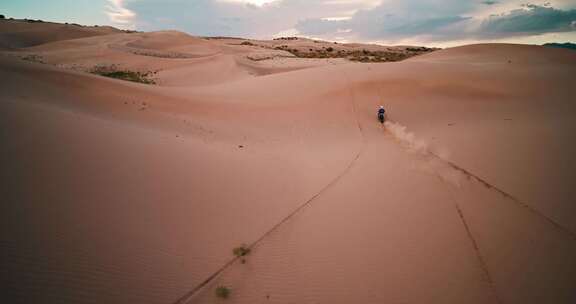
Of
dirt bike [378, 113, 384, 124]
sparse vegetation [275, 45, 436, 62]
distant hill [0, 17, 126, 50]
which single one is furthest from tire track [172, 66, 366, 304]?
distant hill [0, 17, 126, 50]

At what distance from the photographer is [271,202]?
22.5 feet

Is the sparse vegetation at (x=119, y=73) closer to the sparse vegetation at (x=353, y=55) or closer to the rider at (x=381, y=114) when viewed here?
the rider at (x=381, y=114)

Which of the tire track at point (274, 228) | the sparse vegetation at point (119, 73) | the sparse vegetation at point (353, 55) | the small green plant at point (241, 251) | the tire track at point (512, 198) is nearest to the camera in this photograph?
the tire track at point (274, 228)

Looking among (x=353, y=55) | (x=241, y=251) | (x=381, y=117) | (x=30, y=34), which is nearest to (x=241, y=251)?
(x=241, y=251)

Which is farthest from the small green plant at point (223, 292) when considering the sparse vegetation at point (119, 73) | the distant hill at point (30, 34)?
the distant hill at point (30, 34)

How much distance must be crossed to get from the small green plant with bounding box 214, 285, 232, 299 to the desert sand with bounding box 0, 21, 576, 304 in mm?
68

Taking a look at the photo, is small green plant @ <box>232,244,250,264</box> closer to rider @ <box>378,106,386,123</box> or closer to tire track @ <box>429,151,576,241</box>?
tire track @ <box>429,151,576,241</box>

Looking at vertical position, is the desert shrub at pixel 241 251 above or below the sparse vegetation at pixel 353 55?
below

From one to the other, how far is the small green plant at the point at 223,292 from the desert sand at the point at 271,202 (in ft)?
0.22

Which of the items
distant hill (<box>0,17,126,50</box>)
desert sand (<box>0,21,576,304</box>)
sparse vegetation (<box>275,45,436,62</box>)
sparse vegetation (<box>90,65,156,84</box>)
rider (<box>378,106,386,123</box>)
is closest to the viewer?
desert sand (<box>0,21,576,304</box>)

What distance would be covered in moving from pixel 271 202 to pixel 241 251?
1829 mm

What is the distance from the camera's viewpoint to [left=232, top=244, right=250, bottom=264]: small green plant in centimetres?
511

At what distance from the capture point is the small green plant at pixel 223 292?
4379mm

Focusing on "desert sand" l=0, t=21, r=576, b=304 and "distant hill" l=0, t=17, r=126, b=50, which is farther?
"distant hill" l=0, t=17, r=126, b=50
